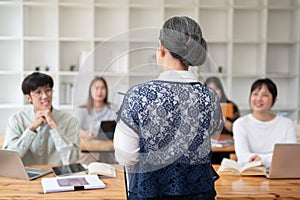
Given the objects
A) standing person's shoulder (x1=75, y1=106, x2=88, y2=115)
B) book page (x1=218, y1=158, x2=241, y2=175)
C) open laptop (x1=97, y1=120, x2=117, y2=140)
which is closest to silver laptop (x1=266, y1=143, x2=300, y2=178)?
book page (x1=218, y1=158, x2=241, y2=175)

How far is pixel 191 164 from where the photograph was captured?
1.40 m

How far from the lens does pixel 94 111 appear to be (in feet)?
5.50

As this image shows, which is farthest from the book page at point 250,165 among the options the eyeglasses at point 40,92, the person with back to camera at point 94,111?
the eyeglasses at point 40,92

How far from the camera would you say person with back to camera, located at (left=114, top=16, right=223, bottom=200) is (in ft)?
4.35

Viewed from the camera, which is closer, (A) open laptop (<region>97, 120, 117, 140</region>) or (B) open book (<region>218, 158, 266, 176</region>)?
(A) open laptop (<region>97, 120, 117, 140</region>)

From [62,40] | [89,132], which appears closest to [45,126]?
[89,132]

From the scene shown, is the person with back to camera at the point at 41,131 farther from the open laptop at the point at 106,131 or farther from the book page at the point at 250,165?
the book page at the point at 250,165

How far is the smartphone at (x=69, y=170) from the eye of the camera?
6.88 ft

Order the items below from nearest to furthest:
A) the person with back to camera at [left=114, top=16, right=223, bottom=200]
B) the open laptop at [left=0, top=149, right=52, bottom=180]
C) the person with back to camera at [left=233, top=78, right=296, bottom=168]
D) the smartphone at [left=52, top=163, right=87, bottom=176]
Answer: the person with back to camera at [left=114, top=16, right=223, bottom=200], the open laptop at [left=0, top=149, right=52, bottom=180], the smartphone at [left=52, top=163, right=87, bottom=176], the person with back to camera at [left=233, top=78, right=296, bottom=168]

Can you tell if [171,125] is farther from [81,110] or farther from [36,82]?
[36,82]

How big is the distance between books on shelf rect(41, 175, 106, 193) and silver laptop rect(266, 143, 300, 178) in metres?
0.87

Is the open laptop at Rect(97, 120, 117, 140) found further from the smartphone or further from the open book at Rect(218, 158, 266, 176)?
the open book at Rect(218, 158, 266, 176)

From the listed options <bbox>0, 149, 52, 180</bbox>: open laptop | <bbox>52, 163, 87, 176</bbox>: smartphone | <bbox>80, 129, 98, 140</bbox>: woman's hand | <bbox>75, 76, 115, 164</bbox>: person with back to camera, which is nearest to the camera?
<bbox>75, 76, 115, 164</bbox>: person with back to camera

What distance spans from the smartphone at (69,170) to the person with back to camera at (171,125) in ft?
2.40
